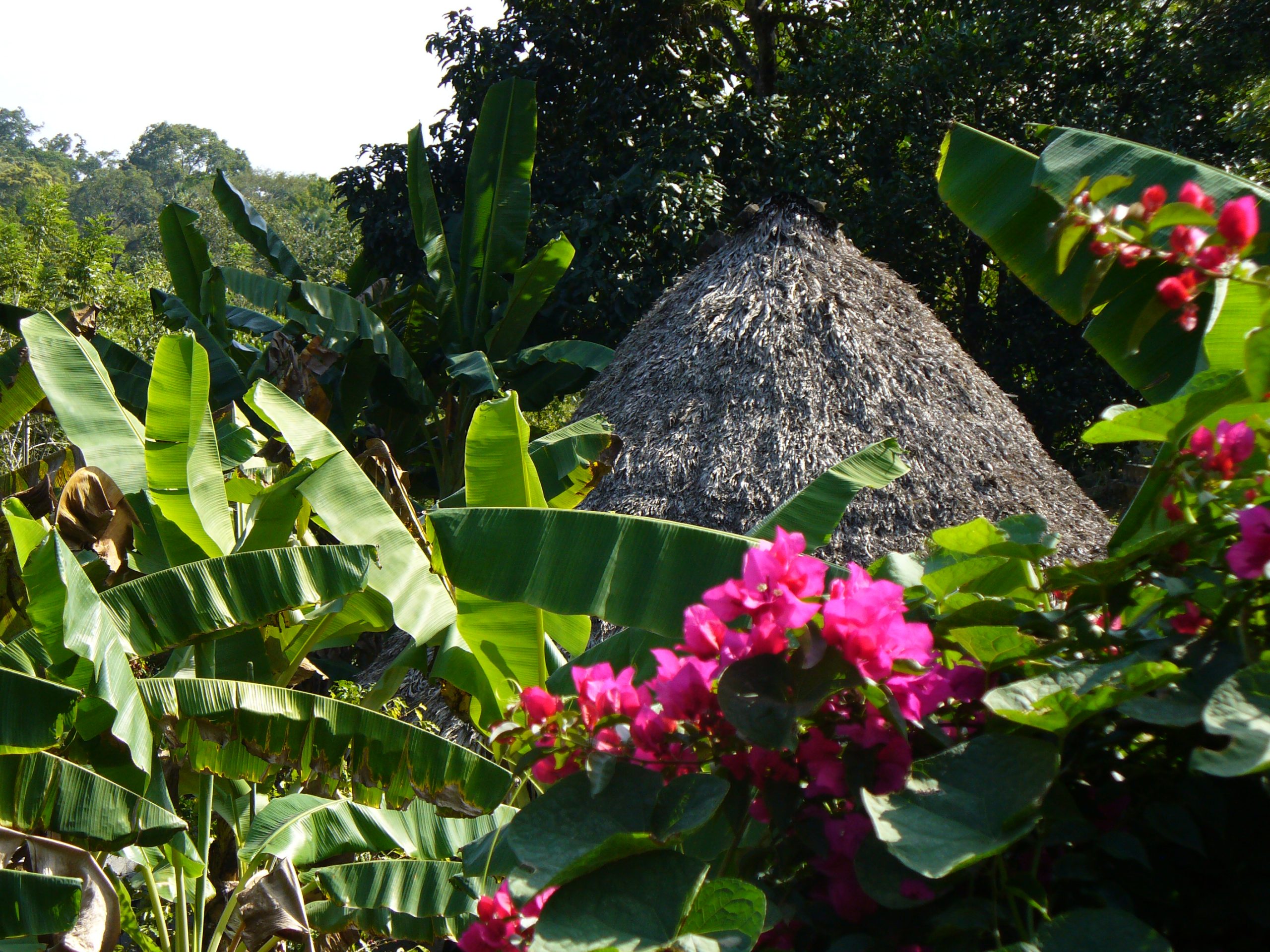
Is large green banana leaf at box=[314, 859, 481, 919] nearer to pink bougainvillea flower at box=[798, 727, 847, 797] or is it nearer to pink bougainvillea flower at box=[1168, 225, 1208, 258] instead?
pink bougainvillea flower at box=[798, 727, 847, 797]

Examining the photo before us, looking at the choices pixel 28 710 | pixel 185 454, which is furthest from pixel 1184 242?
pixel 185 454

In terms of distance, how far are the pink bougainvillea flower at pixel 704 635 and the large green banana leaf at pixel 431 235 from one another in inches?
305

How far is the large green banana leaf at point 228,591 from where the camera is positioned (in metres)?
2.59

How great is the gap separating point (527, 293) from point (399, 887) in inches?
244

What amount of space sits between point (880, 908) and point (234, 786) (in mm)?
3312

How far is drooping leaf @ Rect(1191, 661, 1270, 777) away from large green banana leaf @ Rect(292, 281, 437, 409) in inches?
284

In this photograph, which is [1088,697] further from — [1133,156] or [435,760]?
[435,760]

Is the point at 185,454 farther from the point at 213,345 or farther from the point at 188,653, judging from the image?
the point at 213,345

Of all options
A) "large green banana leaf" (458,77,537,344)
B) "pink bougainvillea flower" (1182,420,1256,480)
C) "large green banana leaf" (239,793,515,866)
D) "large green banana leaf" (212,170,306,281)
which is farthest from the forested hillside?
"pink bougainvillea flower" (1182,420,1256,480)

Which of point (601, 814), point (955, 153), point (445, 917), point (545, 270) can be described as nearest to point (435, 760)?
point (445, 917)

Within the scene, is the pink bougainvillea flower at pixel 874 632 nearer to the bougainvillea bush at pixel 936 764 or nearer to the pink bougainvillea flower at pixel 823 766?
the bougainvillea bush at pixel 936 764

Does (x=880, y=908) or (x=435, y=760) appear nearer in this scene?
(x=880, y=908)

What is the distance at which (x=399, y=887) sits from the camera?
116 inches

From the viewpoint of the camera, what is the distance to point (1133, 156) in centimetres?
215
